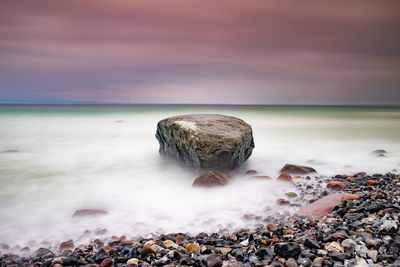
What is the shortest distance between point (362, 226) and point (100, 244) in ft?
9.63

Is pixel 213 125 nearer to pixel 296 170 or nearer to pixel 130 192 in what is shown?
pixel 296 170

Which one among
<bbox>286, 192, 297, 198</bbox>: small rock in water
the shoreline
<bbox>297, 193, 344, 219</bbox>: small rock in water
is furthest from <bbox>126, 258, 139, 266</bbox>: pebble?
<bbox>286, 192, 297, 198</bbox>: small rock in water

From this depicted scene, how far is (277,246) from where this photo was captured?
8.64ft

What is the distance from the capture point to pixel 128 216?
4199mm

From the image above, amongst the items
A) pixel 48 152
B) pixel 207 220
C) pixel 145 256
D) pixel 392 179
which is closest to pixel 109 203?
pixel 207 220

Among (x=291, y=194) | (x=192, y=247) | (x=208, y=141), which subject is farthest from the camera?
(x=208, y=141)

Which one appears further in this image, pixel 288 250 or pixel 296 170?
pixel 296 170

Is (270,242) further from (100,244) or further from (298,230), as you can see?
(100,244)

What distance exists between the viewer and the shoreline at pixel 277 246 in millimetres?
2477

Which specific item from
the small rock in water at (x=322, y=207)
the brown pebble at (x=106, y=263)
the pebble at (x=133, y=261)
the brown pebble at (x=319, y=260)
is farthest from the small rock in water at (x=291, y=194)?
the brown pebble at (x=106, y=263)

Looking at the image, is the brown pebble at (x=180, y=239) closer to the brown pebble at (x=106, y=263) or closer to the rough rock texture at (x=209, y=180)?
the brown pebble at (x=106, y=263)

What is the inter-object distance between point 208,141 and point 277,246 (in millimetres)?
3125

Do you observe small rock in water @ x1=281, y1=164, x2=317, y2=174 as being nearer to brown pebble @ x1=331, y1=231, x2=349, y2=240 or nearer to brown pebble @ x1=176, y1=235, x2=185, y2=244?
brown pebble @ x1=331, y1=231, x2=349, y2=240

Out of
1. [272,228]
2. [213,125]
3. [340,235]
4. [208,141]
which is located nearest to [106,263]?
[272,228]
